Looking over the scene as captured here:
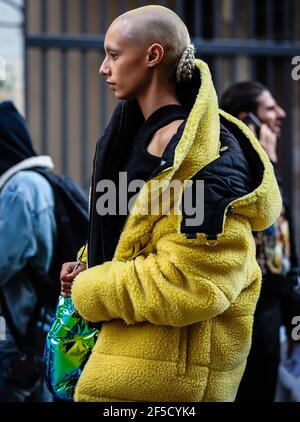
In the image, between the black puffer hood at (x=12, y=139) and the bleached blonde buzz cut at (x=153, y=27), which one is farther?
the black puffer hood at (x=12, y=139)

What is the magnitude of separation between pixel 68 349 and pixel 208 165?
0.57 metres

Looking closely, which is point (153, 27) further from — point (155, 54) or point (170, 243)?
point (170, 243)

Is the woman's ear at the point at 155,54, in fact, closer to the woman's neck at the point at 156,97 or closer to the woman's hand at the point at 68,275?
the woman's neck at the point at 156,97

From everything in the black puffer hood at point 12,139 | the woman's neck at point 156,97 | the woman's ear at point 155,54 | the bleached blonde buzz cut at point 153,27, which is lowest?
the black puffer hood at point 12,139

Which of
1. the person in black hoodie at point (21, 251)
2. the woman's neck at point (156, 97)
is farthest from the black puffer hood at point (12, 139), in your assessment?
the woman's neck at point (156, 97)

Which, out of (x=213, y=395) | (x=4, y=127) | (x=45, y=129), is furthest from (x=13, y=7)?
(x=213, y=395)

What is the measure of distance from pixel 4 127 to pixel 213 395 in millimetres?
1553

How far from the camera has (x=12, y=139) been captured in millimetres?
3023

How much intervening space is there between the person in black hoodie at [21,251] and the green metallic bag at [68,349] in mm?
889

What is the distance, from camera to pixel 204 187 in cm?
169

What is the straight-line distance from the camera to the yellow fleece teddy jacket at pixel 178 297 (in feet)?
5.53

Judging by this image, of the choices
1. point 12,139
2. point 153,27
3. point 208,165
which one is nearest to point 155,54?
point 153,27

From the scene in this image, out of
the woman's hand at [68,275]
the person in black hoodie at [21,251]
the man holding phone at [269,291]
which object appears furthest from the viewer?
the man holding phone at [269,291]
